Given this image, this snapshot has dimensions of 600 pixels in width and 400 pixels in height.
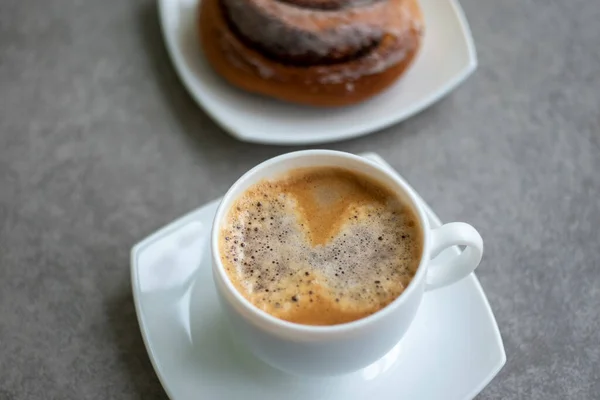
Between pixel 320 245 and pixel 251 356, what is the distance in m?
0.13

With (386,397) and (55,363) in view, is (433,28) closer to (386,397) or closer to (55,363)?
(386,397)

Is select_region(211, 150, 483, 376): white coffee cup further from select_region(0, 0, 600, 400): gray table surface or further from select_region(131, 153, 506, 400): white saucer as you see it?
select_region(0, 0, 600, 400): gray table surface

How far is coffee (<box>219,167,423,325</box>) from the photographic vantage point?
1.86ft

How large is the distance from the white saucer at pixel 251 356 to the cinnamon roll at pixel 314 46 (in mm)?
278

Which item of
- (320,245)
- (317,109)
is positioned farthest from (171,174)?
(320,245)

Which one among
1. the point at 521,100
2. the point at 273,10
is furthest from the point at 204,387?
the point at 521,100

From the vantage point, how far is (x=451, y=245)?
0.59 meters

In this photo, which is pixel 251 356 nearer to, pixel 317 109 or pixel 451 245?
pixel 451 245

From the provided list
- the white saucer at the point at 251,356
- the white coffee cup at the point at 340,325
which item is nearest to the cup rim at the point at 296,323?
the white coffee cup at the point at 340,325

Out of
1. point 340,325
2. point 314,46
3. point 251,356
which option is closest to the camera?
point 340,325

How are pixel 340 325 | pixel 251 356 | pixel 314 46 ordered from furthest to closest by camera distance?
pixel 314 46 < pixel 251 356 < pixel 340 325

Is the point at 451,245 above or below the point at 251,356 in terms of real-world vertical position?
above

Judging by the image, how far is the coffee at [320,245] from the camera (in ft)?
1.86

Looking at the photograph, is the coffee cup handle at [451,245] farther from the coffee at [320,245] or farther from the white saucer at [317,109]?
the white saucer at [317,109]
